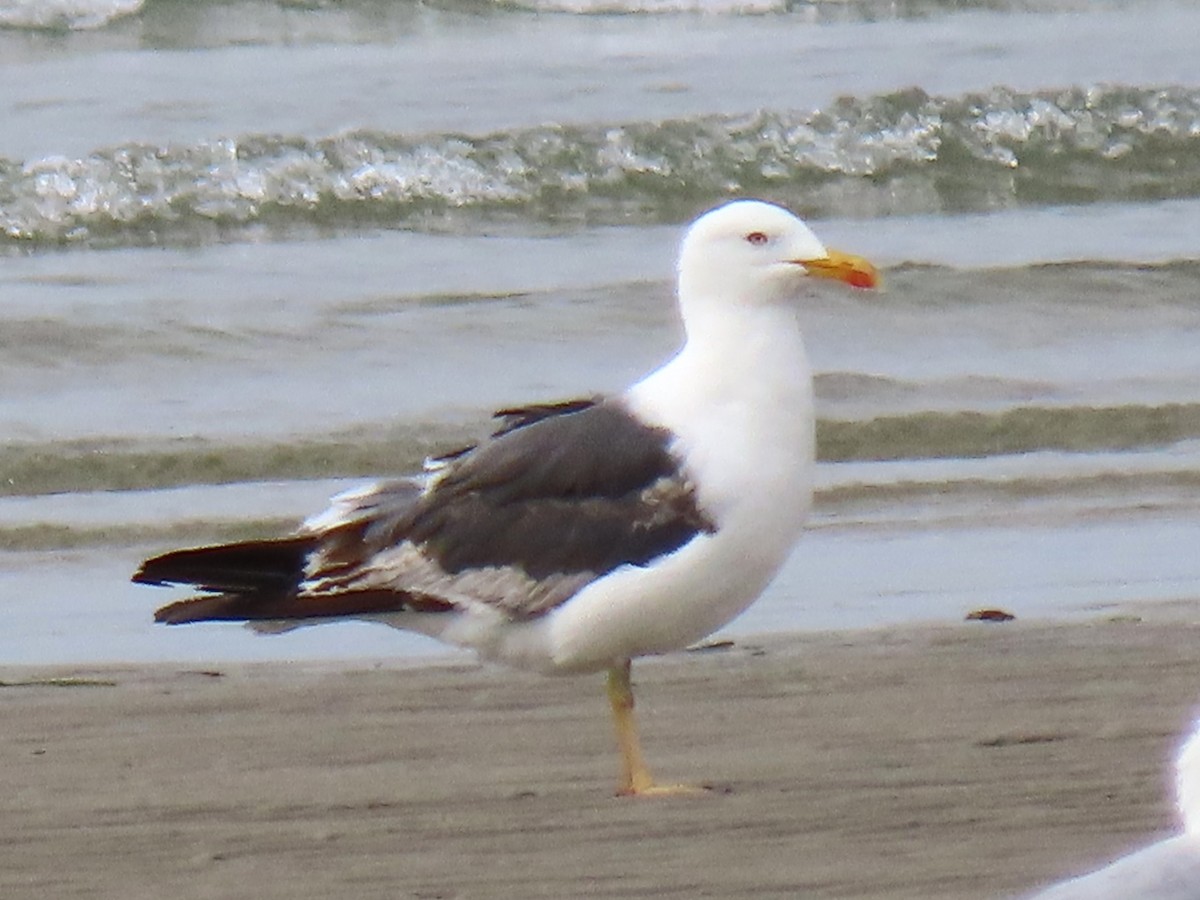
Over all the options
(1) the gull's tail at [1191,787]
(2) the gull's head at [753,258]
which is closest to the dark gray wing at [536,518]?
(2) the gull's head at [753,258]

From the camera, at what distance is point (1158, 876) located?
269 cm

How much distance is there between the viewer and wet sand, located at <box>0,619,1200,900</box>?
4.31 meters

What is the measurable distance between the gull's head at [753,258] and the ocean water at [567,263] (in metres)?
1.46

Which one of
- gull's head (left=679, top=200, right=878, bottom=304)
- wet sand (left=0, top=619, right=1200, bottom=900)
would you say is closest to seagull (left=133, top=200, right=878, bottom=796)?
gull's head (left=679, top=200, right=878, bottom=304)

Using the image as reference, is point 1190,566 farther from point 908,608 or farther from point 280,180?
point 280,180

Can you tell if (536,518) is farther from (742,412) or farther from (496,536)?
(742,412)

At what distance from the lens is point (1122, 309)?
1099cm

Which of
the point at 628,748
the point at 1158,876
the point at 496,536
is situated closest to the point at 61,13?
the point at 496,536

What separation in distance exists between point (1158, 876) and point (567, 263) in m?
9.54

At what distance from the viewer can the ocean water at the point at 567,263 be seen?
300 inches

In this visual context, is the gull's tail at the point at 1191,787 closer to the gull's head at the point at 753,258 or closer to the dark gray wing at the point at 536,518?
the dark gray wing at the point at 536,518

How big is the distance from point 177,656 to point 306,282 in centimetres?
539

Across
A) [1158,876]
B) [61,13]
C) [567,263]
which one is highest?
[1158,876]

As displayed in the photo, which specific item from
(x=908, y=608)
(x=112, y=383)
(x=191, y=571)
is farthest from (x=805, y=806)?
(x=112, y=383)
